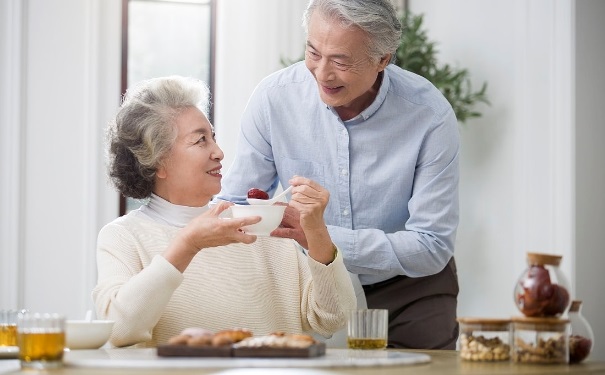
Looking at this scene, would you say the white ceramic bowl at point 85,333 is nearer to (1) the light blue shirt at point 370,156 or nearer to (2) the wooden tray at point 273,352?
(2) the wooden tray at point 273,352

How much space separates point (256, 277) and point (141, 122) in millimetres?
509

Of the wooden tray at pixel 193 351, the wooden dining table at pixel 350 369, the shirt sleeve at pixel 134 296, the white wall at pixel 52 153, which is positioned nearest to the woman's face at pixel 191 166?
the shirt sleeve at pixel 134 296

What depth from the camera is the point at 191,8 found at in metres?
5.16

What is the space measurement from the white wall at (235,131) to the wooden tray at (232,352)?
269 centimetres

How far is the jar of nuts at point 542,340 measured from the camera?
180 cm

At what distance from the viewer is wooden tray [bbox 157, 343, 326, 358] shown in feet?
5.60

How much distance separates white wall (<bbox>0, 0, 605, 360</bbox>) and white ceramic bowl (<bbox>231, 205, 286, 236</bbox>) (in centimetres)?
224

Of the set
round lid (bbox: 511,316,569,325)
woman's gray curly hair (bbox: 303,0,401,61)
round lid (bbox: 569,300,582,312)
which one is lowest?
round lid (bbox: 511,316,569,325)

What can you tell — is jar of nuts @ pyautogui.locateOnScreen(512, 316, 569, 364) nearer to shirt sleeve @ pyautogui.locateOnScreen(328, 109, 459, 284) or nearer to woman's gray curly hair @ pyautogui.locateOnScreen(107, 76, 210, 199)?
shirt sleeve @ pyautogui.locateOnScreen(328, 109, 459, 284)

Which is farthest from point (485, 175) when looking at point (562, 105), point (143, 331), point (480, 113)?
point (143, 331)

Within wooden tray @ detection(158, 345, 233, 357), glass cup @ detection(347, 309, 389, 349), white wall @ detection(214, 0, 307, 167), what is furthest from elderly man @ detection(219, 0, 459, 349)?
white wall @ detection(214, 0, 307, 167)

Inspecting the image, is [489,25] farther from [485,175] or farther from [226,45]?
[226,45]

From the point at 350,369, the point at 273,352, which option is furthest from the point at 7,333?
the point at 350,369

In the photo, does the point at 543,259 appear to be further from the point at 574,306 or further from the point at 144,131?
the point at 144,131
